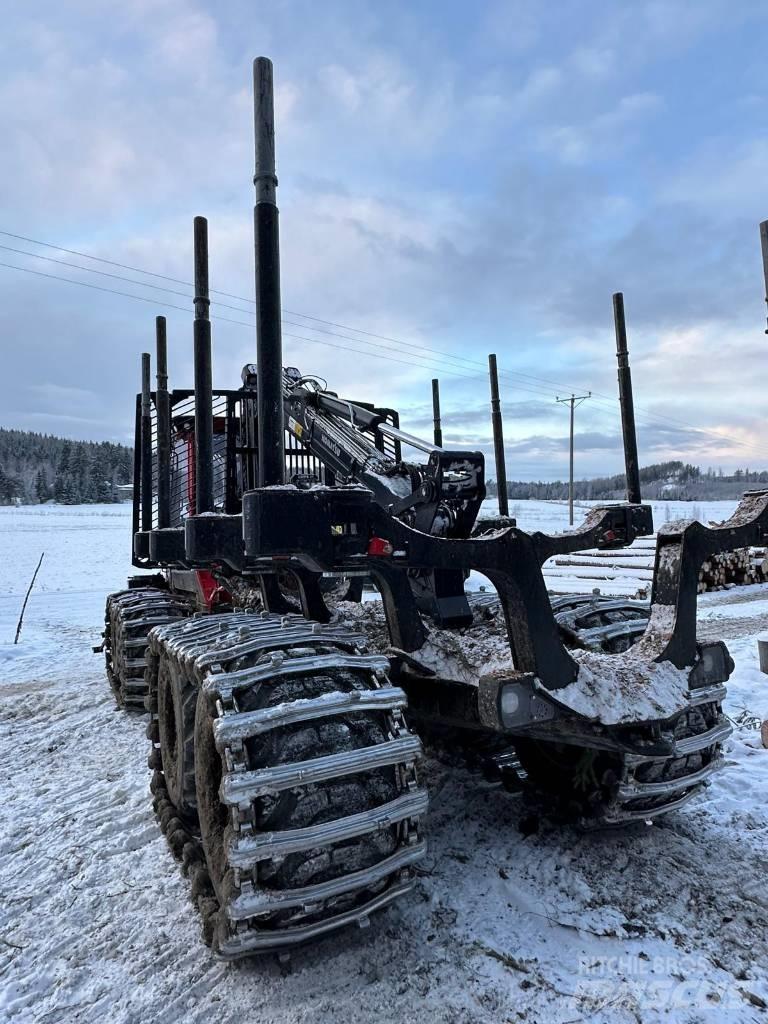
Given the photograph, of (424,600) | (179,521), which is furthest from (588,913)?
(179,521)

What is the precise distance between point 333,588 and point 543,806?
295 centimetres

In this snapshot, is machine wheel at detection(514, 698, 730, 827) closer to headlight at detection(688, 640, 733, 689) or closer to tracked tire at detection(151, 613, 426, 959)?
headlight at detection(688, 640, 733, 689)

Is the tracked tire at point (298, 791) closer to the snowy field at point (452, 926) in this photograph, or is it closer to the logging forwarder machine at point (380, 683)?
the logging forwarder machine at point (380, 683)

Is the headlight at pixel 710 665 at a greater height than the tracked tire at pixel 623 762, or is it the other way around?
the headlight at pixel 710 665

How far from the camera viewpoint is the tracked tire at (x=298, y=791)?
6.76 ft

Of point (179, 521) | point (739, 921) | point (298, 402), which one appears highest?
point (298, 402)

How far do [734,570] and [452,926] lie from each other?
14.2 m

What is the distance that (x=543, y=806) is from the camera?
3436 millimetres

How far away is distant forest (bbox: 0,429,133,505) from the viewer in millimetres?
92562

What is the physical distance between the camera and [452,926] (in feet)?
8.38

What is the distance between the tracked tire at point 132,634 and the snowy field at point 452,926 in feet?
5.23

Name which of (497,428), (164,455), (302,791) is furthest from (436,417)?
(302,791)

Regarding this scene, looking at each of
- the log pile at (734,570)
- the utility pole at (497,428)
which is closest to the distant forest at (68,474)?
the log pile at (734,570)

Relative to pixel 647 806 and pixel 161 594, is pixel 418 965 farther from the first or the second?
pixel 161 594
